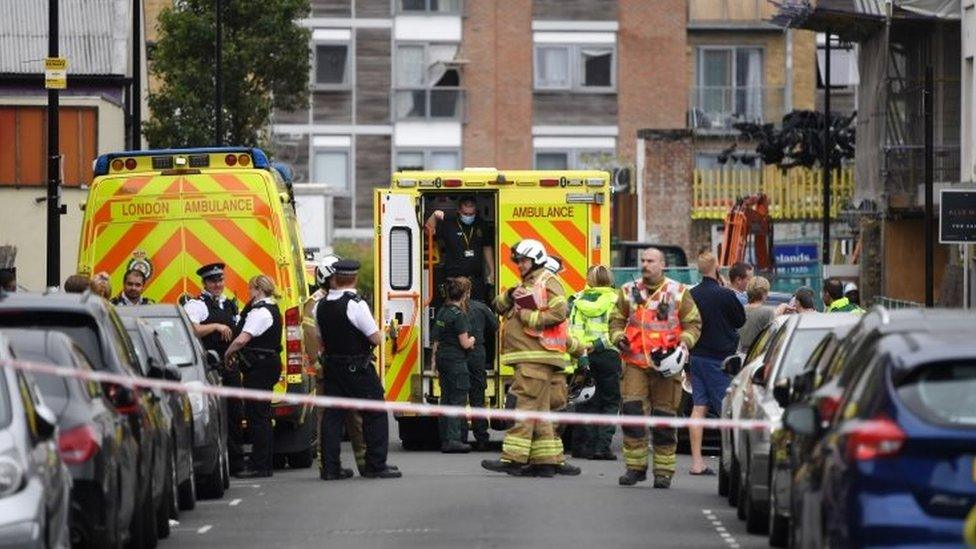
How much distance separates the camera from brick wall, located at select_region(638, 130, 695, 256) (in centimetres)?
5553

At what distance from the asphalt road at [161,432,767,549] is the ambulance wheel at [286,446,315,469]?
3.64 feet

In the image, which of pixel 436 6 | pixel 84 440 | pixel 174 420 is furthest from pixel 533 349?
pixel 436 6

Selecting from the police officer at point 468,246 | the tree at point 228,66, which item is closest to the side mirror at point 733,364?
the police officer at point 468,246

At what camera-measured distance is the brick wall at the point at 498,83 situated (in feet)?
202

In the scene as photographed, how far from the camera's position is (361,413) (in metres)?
20.2

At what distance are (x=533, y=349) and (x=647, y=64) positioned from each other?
140ft

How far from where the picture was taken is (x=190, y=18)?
147ft

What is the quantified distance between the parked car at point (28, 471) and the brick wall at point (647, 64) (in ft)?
167

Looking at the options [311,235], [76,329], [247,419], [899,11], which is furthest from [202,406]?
[311,235]

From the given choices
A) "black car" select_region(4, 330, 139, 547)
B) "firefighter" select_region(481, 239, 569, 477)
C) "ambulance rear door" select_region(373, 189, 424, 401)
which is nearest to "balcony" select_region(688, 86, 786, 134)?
"ambulance rear door" select_region(373, 189, 424, 401)

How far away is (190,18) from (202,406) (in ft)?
88.2

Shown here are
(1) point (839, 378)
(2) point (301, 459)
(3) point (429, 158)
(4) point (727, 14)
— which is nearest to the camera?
(1) point (839, 378)

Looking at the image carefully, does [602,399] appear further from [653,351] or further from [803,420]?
[803,420]

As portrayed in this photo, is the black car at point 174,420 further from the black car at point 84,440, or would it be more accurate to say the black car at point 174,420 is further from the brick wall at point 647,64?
the brick wall at point 647,64
